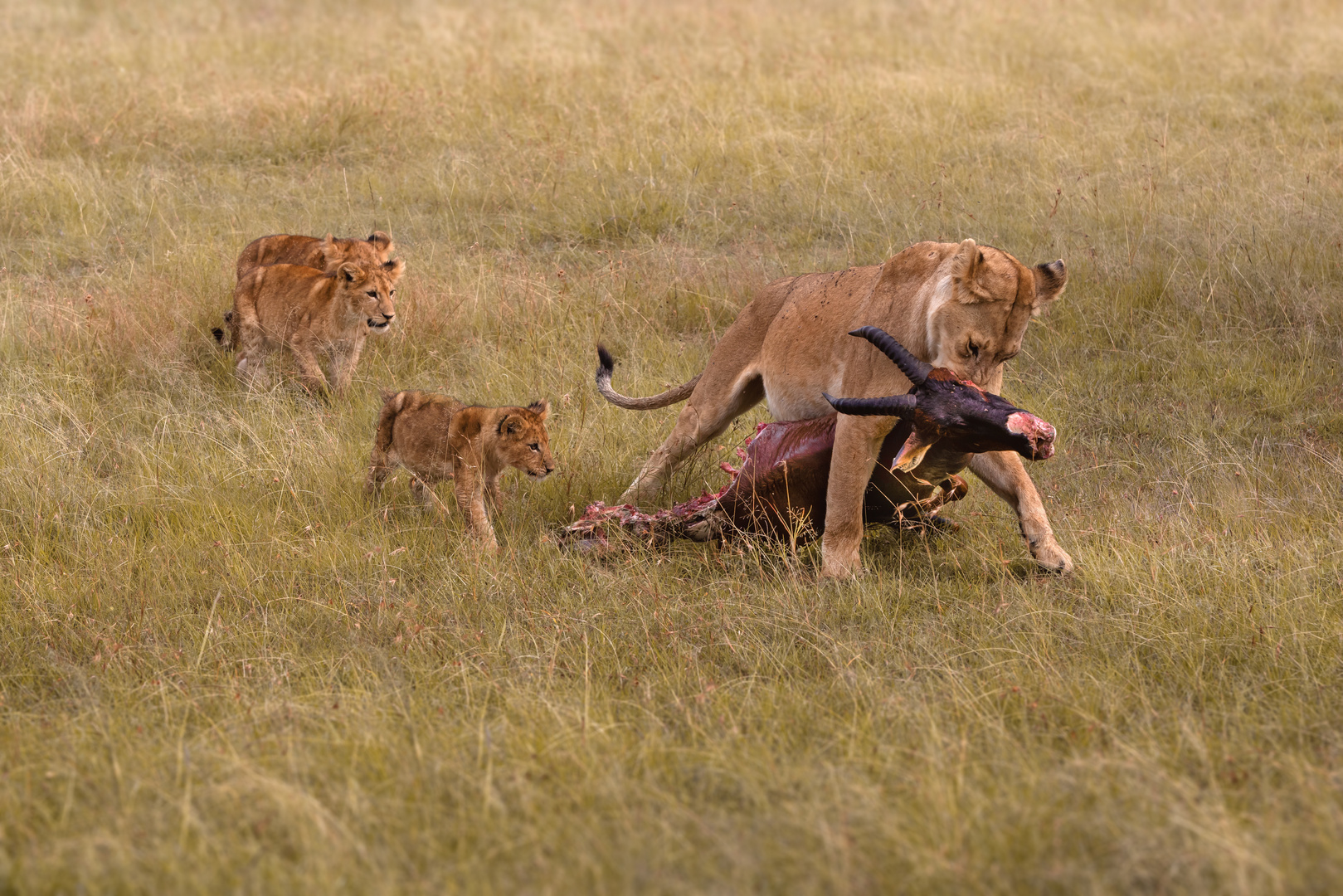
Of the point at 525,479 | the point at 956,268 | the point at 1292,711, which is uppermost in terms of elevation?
the point at 956,268

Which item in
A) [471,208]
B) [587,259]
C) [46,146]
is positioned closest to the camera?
[587,259]

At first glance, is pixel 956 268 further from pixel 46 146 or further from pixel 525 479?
pixel 46 146

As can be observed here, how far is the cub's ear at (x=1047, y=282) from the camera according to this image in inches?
175

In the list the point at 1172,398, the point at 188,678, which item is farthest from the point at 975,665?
the point at 1172,398

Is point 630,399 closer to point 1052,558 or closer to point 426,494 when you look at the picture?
point 426,494

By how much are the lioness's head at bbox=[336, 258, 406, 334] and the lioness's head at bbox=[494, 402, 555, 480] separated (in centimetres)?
161

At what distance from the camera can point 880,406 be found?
427cm

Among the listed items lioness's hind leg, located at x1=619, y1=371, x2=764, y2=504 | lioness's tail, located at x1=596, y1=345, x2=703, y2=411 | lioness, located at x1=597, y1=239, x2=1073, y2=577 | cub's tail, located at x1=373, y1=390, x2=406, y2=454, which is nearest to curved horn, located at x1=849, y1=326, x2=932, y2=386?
lioness, located at x1=597, y1=239, x2=1073, y2=577

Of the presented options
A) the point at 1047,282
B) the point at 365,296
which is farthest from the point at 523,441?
the point at 1047,282

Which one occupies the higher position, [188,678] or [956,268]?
[956,268]

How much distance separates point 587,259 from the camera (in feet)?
28.8

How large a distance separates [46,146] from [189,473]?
6301mm

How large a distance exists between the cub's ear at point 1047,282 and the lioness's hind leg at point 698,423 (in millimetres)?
1465

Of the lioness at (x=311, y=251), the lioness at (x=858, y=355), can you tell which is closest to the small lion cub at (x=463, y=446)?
the lioness at (x=858, y=355)
